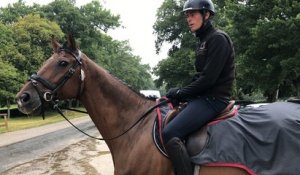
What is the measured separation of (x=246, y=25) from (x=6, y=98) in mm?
19736

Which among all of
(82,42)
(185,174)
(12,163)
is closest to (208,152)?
(185,174)

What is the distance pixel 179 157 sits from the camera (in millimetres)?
4359

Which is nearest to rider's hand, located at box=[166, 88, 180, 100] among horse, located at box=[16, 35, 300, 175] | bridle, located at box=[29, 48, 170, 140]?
bridle, located at box=[29, 48, 170, 140]

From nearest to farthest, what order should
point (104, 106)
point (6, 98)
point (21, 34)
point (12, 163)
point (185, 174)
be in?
point (185, 174)
point (104, 106)
point (12, 163)
point (6, 98)
point (21, 34)

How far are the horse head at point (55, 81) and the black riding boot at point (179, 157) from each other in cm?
133

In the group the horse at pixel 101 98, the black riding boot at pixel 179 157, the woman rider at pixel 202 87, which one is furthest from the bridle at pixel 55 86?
the black riding boot at pixel 179 157

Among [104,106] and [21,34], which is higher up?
[21,34]

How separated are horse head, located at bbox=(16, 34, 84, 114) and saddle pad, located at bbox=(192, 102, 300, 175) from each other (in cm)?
166

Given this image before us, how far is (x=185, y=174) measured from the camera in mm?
4363

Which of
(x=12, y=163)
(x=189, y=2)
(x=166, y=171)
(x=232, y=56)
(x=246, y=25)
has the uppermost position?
(x=246, y=25)

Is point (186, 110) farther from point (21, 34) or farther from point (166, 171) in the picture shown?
point (21, 34)

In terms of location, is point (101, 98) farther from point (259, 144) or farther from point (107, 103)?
point (259, 144)

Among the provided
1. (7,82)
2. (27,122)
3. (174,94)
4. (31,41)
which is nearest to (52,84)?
(174,94)

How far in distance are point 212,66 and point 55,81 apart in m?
1.79
